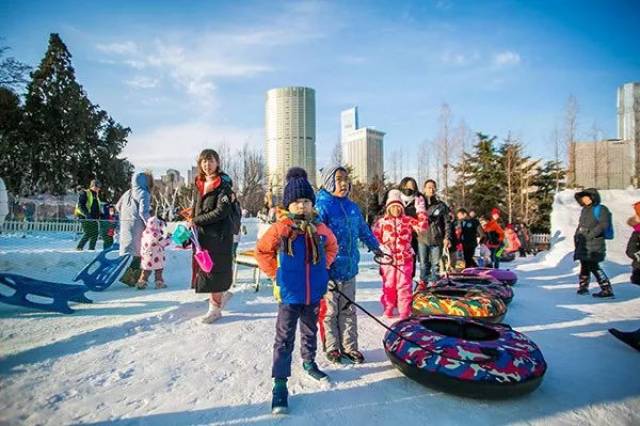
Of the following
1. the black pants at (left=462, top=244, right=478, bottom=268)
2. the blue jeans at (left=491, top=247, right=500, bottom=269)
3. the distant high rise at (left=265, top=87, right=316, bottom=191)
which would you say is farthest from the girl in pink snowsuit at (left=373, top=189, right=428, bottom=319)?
the distant high rise at (left=265, top=87, right=316, bottom=191)

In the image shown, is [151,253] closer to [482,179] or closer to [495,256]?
[495,256]

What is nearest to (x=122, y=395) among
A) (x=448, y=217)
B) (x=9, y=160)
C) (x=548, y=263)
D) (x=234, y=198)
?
A: (x=234, y=198)

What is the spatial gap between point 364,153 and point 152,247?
1484 inches

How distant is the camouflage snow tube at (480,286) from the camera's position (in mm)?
4742

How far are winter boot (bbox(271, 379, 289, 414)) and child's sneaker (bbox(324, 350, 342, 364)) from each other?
0.82 metres

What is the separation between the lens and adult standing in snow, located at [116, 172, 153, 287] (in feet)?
20.6

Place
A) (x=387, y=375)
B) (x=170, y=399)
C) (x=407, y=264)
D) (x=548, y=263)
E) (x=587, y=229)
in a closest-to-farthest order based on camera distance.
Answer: (x=170, y=399)
(x=387, y=375)
(x=407, y=264)
(x=587, y=229)
(x=548, y=263)

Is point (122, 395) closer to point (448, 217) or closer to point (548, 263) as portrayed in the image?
point (448, 217)

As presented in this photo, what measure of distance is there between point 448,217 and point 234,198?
4.33 metres

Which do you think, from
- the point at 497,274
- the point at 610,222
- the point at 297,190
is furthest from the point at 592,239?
the point at 297,190

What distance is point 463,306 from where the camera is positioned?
402 cm

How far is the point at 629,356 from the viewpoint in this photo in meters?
3.53

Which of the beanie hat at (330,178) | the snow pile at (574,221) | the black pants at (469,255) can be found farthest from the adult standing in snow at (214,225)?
the snow pile at (574,221)

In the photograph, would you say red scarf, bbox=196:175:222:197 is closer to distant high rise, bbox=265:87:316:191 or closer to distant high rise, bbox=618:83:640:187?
distant high rise, bbox=618:83:640:187
